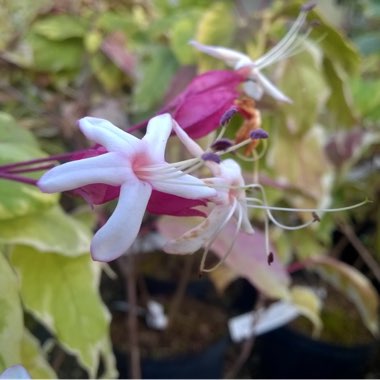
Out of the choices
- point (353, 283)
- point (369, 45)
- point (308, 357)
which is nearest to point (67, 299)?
point (353, 283)

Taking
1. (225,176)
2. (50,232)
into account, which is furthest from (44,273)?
(225,176)

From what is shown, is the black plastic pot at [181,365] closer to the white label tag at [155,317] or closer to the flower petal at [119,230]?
the white label tag at [155,317]

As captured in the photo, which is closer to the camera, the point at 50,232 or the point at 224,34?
the point at 50,232

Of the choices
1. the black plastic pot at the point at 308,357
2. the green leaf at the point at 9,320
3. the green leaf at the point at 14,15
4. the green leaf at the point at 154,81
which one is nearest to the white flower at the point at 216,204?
the green leaf at the point at 9,320

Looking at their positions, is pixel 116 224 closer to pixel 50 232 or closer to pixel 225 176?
pixel 225 176

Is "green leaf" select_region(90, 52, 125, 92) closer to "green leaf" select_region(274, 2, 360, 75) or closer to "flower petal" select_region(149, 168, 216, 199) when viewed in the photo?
"green leaf" select_region(274, 2, 360, 75)
